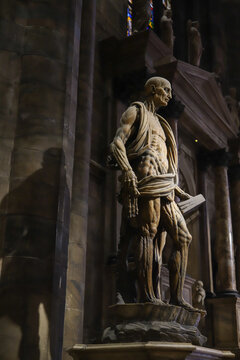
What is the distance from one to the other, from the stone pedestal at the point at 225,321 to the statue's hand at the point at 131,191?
8.46 m

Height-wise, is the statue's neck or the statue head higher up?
the statue head

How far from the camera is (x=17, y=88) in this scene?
5.84 meters

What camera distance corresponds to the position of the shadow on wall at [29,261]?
4.91m

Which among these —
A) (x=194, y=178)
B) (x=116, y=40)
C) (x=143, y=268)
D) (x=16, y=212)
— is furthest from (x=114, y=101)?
(x=143, y=268)

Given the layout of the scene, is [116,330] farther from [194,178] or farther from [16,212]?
[194,178]

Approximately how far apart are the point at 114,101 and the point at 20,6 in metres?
5.10

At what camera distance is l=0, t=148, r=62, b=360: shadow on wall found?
491 cm

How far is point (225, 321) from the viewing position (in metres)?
12.5

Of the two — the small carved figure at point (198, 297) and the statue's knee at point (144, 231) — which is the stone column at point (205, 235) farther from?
the statue's knee at point (144, 231)

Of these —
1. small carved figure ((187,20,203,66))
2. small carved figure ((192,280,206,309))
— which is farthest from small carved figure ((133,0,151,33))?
small carved figure ((192,280,206,309))

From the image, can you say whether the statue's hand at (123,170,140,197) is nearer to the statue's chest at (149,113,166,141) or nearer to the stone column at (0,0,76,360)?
the statue's chest at (149,113,166,141)

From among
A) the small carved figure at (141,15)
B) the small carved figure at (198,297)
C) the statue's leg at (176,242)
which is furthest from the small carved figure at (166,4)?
the statue's leg at (176,242)

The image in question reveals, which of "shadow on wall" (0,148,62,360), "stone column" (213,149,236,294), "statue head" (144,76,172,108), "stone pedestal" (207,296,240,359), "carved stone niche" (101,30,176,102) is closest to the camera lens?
"shadow on wall" (0,148,62,360)

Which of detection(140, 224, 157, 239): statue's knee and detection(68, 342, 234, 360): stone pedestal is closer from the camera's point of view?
detection(68, 342, 234, 360): stone pedestal
